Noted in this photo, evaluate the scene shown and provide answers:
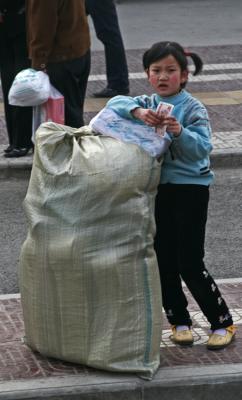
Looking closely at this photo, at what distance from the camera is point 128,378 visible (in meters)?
4.95

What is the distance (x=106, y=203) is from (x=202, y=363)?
37.5 inches

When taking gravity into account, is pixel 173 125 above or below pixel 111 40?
above

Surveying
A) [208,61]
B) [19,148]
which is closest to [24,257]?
[19,148]

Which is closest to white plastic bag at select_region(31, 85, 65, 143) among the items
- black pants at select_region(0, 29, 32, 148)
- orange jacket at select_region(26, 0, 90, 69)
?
orange jacket at select_region(26, 0, 90, 69)

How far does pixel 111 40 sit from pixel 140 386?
23.3ft

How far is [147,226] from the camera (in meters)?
4.93

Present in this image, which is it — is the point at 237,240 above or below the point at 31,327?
below

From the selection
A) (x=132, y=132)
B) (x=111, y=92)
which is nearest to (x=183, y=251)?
(x=132, y=132)

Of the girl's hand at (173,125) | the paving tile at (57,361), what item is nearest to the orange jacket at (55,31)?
the paving tile at (57,361)

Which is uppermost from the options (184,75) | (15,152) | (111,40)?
(184,75)

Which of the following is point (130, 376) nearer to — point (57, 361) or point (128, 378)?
point (128, 378)

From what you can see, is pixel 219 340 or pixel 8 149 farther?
pixel 8 149

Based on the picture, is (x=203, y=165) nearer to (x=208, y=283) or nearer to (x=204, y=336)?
(x=208, y=283)

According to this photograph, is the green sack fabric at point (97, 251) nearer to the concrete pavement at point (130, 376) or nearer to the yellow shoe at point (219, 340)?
the concrete pavement at point (130, 376)
